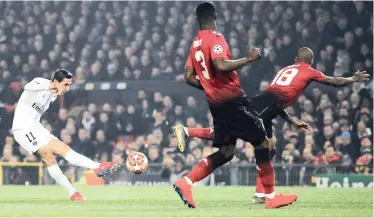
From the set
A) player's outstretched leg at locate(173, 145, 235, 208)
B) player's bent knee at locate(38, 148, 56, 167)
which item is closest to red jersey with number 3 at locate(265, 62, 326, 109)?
player's outstretched leg at locate(173, 145, 235, 208)

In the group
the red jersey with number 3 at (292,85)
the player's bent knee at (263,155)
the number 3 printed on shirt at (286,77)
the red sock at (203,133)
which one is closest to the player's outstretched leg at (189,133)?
the red sock at (203,133)

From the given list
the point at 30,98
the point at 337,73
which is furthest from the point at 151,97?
the point at 30,98

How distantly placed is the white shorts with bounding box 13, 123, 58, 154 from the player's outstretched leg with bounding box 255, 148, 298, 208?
3837 mm

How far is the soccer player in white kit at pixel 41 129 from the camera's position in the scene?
13477mm

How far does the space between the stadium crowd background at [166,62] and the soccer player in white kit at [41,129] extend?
22.8 ft

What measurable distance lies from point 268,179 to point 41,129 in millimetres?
4133

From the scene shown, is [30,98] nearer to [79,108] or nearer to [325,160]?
[325,160]

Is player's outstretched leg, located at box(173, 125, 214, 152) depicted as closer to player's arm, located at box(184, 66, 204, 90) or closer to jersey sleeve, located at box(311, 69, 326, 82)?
jersey sleeve, located at box(311, 69, 326, 82)

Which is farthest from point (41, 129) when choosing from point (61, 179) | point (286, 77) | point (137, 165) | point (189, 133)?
point (286, 77)

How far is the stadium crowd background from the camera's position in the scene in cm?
2095

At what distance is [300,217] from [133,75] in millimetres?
15119

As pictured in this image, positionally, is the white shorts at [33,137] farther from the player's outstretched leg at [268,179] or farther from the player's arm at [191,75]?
the player's outstretched leg at [268,179]

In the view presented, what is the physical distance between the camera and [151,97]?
2373cm

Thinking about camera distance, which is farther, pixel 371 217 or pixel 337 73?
pixel 337 73
